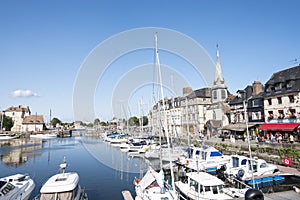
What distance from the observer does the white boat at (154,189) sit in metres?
13.3

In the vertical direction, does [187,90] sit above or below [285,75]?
above

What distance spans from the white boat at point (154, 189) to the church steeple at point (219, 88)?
1729 inches

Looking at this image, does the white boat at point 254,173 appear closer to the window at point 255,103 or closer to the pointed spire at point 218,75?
the window at point 255,103

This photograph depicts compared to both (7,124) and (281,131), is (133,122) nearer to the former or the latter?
(7,124)

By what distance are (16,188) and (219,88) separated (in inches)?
1943

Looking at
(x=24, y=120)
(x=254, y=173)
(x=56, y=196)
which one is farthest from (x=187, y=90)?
(x=24, y=120)

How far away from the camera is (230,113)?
156 ft

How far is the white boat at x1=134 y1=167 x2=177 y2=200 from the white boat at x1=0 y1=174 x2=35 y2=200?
324 inches

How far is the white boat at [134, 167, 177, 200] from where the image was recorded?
1330 cm

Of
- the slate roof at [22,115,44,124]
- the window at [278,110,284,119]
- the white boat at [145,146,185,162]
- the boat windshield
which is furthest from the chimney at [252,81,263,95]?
the slate roof at [22,115,44,124]

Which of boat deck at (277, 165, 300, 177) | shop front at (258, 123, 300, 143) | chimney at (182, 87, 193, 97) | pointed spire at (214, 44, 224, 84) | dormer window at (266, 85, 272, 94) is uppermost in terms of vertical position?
pointed spire at (214, 44, 224, 84)

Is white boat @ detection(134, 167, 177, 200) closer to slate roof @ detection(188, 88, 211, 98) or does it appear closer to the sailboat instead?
the sailboat

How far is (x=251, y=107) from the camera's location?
41.4 meters

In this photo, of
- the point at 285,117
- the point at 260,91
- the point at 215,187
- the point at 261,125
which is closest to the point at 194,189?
the point at 215,187
